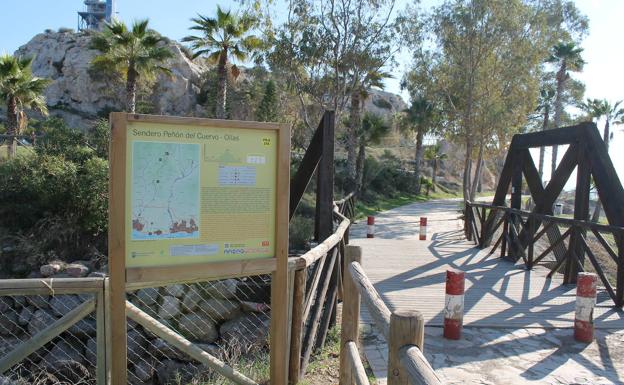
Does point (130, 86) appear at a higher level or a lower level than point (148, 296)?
higher

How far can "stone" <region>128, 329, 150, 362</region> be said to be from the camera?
8232 millimetres

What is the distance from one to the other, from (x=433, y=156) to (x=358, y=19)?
3185 cm

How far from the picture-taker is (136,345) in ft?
28.0

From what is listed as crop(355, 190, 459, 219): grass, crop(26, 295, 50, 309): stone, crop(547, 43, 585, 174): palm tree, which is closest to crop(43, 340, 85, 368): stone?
crop(26, 295, 50, 309): stone

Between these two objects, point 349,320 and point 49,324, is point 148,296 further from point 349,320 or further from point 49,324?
point 349,320

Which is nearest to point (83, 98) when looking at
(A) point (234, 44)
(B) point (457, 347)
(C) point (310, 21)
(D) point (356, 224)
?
(A) point (234, 44)

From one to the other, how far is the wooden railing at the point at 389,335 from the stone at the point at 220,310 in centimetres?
556

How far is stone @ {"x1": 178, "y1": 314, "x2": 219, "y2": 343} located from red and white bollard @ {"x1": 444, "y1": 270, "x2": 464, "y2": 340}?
511 centimetres

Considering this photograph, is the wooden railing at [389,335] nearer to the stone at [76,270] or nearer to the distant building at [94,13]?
the stone at [76,270]

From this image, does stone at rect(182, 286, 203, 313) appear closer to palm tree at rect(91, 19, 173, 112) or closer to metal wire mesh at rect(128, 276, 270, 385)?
metal wire mesh at rect(128, 276, 270, 385)

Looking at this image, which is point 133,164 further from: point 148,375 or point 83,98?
point 83,98

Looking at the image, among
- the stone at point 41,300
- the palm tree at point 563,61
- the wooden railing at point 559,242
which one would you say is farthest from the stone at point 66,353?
the palm tree at point 563,61

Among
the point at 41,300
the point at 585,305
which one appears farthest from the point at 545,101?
the point at 41,300

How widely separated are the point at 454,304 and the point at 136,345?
6.09 metres
